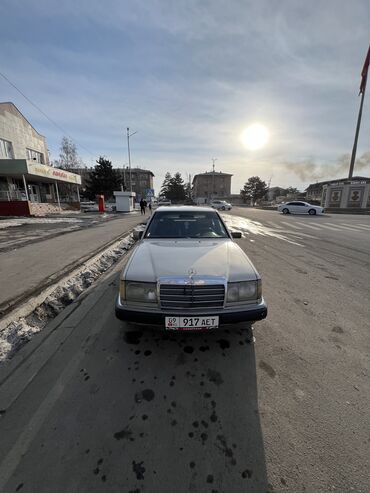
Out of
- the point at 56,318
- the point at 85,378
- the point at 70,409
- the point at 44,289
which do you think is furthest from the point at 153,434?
the point at 44,289

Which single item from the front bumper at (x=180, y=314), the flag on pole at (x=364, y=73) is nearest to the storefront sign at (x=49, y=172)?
the front bumper at (x=180, y=314)

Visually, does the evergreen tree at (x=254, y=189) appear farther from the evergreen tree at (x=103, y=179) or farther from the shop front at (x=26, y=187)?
the shop front at (x=26, y=187)

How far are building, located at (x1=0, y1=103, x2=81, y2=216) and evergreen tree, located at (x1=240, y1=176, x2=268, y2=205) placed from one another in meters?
54.0

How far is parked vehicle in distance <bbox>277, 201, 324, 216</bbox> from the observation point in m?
26.5

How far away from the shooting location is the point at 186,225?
4160 millimetres

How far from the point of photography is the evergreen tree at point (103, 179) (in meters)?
42.6

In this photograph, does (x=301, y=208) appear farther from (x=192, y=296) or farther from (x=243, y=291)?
(x=192, y=296)

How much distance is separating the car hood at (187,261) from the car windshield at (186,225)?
479mm

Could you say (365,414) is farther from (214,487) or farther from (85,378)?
(85,378)

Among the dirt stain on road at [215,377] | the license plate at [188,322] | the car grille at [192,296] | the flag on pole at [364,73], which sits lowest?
the dirt stain on road at [215,377]

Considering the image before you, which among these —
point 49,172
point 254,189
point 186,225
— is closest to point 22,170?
point 49,172

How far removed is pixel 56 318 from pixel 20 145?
26.0 metres

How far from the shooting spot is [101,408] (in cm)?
194

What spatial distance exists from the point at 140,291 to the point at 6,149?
1009 inches
